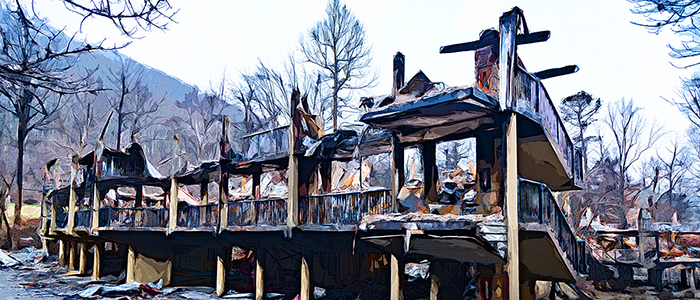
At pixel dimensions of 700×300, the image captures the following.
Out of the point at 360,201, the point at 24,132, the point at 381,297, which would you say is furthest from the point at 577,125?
the point at 24,132

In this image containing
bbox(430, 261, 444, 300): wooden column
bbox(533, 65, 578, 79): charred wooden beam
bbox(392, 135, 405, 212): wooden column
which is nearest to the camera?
bbox(533, 65, 578, 79): charred wooden beam

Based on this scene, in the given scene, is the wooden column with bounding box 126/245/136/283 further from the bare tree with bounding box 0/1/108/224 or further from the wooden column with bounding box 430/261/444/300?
the bare tree with bounding box 0/1/108/224

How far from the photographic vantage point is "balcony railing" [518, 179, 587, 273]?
13.1 m

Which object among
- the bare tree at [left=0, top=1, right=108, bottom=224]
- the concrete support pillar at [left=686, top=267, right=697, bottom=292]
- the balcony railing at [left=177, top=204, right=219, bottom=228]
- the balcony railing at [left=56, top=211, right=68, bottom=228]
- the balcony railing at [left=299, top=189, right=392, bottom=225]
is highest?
the bare tree at [left=0, top=1, right=108, bottom=224]

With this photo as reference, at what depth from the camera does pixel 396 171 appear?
15633 mm

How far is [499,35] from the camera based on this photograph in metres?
12.4

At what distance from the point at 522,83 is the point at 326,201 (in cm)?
790

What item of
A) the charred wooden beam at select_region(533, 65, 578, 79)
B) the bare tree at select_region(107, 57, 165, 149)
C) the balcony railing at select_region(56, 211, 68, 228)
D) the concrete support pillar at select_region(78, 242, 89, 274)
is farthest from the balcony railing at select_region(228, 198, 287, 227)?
the balcony railing at select_region(56, 211, 68, 228)

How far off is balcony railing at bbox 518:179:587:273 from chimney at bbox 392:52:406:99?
4528 millimetres

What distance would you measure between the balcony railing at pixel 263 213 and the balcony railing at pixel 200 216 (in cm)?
84

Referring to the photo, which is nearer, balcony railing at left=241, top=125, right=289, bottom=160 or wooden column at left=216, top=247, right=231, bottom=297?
balcony railing at left=241, top=125, right=289, bottom=160

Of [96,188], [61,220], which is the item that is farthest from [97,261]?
[61,220]

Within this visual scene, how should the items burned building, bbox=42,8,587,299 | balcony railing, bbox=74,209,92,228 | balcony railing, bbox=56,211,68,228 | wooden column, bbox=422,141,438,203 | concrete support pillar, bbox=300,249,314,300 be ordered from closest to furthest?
burned building, bbox=42,8,587,299 < wooden column, bbox=422,141,438,203 < concrete support pillar, bbox=300,249,314,300 < balcony railing, bbox=74,209,92,228 < balcony railing, bbox=56,211,68,228

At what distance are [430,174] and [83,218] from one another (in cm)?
2410
